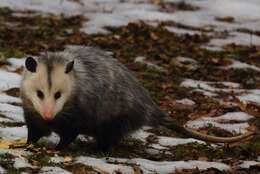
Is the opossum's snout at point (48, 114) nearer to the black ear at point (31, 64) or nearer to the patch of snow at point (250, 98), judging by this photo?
the black ear at point (31, 64)

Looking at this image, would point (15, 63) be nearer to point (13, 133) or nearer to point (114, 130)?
point (13, 133)

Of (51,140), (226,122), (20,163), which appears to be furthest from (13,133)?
(226,122)

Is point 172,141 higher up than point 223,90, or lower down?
higher up

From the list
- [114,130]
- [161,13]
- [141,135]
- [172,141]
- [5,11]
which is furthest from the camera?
[161,13]

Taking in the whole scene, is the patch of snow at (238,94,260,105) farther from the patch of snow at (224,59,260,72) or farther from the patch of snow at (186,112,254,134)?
the patch of snow at (224,59,260,72)

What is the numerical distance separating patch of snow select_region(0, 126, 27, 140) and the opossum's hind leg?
665 mm

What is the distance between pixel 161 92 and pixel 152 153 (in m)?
2.39

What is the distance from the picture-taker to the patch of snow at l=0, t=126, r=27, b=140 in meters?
6.08

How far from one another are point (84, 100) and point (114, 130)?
1.66ft

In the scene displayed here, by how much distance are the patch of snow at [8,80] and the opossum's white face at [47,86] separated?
235 cm

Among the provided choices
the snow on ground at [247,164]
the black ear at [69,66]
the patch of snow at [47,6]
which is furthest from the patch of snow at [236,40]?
the black ear at [69,66]

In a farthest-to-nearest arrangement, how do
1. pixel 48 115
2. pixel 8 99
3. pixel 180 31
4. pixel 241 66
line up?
pixel 180 31, pixel 241 66, pixel 8 99, pixel 48 115

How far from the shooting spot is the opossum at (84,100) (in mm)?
5480

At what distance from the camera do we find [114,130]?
241 inches
